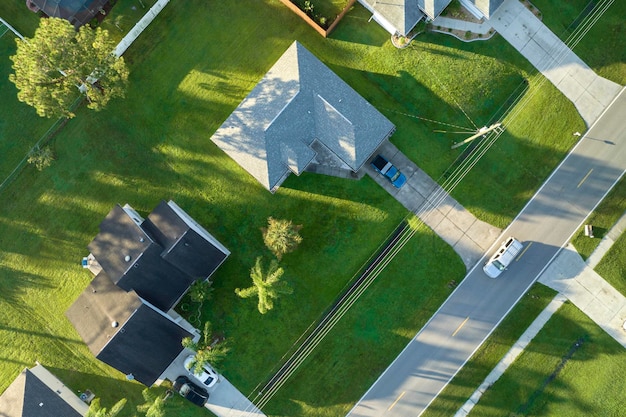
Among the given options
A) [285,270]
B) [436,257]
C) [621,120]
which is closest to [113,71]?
[285,270]

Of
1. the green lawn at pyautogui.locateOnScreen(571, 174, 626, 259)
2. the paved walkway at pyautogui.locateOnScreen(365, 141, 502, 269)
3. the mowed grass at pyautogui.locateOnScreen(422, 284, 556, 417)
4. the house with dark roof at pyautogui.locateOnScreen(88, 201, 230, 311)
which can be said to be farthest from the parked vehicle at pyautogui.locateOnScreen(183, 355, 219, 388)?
the green lawn at pyautogui.locateOnScreen(571, 174, 626, 259)

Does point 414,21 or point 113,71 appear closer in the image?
point 113,71

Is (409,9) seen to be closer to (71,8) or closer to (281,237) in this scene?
(281,237)

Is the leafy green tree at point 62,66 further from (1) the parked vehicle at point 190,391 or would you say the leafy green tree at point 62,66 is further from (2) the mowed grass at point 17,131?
(1) the parked vehicle at point 190,391

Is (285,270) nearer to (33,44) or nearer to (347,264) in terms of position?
(347,264)

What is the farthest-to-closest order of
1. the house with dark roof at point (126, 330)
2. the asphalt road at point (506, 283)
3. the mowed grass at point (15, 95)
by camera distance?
the asphalt road at point (506, 283) → the mowed grass at point (15, 95) → the house with dark roof at point (126, 330)

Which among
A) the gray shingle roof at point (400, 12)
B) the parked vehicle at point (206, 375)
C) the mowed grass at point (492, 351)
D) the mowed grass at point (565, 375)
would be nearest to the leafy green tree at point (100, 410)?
the parked vehicle at point (206, 375)

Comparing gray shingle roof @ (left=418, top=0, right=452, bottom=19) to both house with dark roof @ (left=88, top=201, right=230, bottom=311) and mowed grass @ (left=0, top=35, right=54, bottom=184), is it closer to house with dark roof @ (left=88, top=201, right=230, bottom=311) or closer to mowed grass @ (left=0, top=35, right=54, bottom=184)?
house with dark roof @ (left=88, top=201, right=230, bottom=311)

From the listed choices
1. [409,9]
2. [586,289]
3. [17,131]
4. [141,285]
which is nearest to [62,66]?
[17,131]
